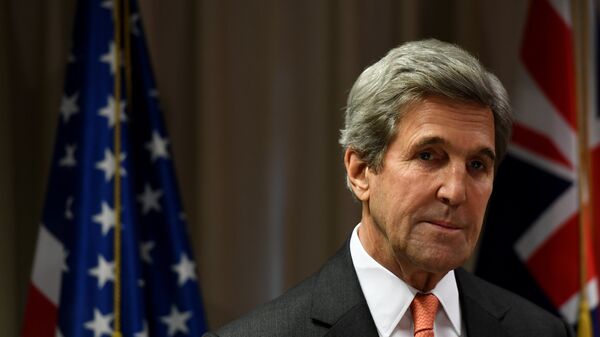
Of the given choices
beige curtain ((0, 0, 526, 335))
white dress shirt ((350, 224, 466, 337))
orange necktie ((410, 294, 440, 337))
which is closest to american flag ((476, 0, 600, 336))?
beige curtain ((0, 0, 526, 335))

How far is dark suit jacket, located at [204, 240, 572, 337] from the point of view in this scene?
200cm

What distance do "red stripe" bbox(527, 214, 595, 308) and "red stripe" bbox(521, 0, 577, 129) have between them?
448mm

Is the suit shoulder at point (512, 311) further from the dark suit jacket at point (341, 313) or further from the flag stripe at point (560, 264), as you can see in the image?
the flag stripe at point (560, 264)

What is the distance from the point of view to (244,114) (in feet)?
12.4

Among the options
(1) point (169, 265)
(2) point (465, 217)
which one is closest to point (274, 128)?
(1) point (169, 265)

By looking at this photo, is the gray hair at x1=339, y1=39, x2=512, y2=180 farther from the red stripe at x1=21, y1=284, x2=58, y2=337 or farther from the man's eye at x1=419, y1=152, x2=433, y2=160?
the red stripe at x1=21, y1=284, x2=58, y2=337

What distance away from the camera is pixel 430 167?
1.91 m

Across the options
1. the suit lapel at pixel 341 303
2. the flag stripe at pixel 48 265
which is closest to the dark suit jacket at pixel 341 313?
the suit lapel at pixel 341 303

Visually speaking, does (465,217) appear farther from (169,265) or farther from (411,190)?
(169,265)

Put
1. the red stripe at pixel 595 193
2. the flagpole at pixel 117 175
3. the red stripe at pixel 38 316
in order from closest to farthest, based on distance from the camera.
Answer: the flagpole at pixel 117 175, the red stripe at pixel 38 316, the red stripe at pixel 595 193

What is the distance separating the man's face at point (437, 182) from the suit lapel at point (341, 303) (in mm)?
164

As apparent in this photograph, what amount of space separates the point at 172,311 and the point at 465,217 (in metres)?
1.61

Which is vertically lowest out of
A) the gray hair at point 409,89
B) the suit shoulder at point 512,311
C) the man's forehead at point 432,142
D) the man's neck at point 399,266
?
the suit shoulder at point 512,311

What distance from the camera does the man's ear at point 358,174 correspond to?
6.73ft
